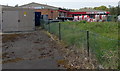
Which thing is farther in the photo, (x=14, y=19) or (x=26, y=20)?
(x=26, y=20)

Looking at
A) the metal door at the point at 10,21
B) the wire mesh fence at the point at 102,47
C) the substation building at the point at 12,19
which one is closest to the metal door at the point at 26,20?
the substation building at the point at 12,19

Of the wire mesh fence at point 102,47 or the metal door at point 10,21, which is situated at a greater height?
the metal door at point 10,21

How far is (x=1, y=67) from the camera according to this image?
19.3 feet

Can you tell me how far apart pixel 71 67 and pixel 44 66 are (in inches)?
36.9

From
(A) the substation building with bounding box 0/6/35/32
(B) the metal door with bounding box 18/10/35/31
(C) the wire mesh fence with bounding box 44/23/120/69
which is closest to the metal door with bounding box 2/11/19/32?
(A) the substation building with bounding box 0/6/35/32

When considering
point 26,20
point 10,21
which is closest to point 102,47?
point 26,20

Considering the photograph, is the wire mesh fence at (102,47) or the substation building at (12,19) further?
the substation building at (12,19)

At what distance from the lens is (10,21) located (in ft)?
65.1

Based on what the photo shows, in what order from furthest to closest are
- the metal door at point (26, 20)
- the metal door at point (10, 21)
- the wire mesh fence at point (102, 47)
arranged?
the metal door at point (26, 20) → the metal door at point (10, 21) → the wire mesh fence at point (102, 47)

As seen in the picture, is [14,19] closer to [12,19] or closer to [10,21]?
[12,19]

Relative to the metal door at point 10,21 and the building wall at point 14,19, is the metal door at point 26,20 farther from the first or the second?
the metal door at point 10,21

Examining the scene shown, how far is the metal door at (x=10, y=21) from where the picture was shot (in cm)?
1975

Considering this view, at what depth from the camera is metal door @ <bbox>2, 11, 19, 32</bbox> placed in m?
19.8

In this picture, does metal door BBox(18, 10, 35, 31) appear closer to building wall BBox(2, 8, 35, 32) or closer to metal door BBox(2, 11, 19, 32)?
building wall BBox(2, 8, 35, 32)
